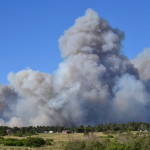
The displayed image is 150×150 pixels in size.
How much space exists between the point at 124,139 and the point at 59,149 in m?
10.2

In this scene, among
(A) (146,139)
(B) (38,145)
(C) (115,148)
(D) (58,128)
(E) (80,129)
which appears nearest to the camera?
(C) (115,148)

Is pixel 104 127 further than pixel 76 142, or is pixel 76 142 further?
pixel 104 127

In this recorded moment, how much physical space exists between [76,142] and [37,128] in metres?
100

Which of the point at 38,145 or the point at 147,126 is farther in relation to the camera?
the point at 147,126

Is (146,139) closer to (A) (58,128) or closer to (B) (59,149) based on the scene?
(B) (59,149)

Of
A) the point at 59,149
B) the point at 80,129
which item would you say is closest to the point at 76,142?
the point at 59,149

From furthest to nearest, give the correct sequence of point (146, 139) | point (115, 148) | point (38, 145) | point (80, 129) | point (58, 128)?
point (58, 128) → point (80, 129) → point (38, 145) → point (146, 139) → point (115, 148)

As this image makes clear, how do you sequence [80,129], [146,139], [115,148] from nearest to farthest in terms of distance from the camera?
[115,148] → [146,139] → [80,129]

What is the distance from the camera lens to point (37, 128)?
525ft

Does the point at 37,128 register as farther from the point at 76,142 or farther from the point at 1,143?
the point at 76,142

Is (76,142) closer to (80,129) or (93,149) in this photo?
(93,149)

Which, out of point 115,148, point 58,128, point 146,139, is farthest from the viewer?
point 58,128

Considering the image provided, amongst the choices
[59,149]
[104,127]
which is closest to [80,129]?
[104,127]

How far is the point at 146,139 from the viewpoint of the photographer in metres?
61.3
